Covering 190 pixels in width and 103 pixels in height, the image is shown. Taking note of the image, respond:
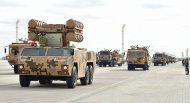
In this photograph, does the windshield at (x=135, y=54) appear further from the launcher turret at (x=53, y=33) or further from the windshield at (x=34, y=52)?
the windshield at (x=34, y=52)

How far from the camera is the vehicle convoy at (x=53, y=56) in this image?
21219 mm

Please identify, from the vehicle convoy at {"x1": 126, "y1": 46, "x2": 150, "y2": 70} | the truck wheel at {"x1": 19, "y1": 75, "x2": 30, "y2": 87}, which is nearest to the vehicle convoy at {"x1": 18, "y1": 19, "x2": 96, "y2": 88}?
the truck wheel at {"x1": 19, "y1": 75, "x2": 30, "y2": 87}

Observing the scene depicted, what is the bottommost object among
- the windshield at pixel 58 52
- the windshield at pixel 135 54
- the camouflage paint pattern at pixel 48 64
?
the camouflage paint pattern at pixel 48 64

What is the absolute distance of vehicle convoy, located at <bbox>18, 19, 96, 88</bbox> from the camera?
835 inches

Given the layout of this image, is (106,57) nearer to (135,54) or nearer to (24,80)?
(135,54)

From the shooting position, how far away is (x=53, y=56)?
21391 mm

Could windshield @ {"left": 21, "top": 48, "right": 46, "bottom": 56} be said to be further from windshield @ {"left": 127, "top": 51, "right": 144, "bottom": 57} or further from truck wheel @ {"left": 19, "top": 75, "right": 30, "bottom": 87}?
windshield @ {"left": 127, "top": 51, "right": 144, "bottom": 57}

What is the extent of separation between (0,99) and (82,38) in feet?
31.5

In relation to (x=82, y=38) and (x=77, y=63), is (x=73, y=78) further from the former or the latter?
(x=82, y=38)

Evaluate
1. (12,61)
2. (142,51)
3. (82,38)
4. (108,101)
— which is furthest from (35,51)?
(142,51)

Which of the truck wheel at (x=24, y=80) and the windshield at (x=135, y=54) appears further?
the windshield at (x=135, y=54)

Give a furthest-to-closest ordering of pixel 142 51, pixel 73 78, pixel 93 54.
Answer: pixel 142 51, pixel 93 54, pixel 73 78

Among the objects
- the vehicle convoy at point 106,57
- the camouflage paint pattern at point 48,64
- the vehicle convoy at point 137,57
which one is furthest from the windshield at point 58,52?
the vehicle convoy at point 106,57

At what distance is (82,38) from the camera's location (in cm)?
2464
